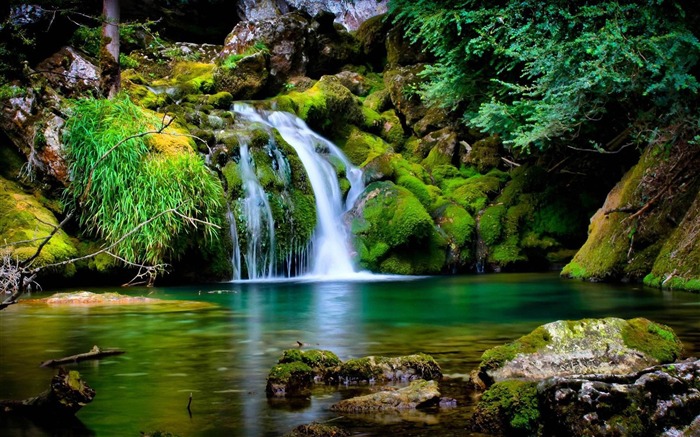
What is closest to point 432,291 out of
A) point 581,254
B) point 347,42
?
point 581,254

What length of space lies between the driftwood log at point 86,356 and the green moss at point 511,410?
346 centimetres

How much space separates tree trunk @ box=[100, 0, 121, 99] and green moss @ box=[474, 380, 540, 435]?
12.6m

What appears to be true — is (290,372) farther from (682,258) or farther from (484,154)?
(484,154)

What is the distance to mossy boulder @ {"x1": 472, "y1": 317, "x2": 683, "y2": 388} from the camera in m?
4.71

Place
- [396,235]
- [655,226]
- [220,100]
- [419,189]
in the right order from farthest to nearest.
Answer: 1. [220,100]
2. [419,189]
3. [396,235]
4. [655,226]

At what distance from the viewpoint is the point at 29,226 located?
41.8ft

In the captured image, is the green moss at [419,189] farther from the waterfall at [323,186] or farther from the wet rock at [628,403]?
the wet rock at [628,403]

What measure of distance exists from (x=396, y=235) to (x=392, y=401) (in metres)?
12.2

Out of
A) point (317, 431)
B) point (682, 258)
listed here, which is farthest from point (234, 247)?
point (317, 431)

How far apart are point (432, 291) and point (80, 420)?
8.44m


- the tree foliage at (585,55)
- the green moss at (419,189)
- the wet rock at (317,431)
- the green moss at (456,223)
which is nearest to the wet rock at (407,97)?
the green moss at (419,189)

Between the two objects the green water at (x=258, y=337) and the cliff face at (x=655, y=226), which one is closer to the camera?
the green water at (x=258, y=337)

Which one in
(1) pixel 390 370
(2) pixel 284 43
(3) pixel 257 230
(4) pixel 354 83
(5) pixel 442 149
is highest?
(2) pixel 284 43

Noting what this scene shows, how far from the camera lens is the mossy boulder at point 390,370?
16.0ft
